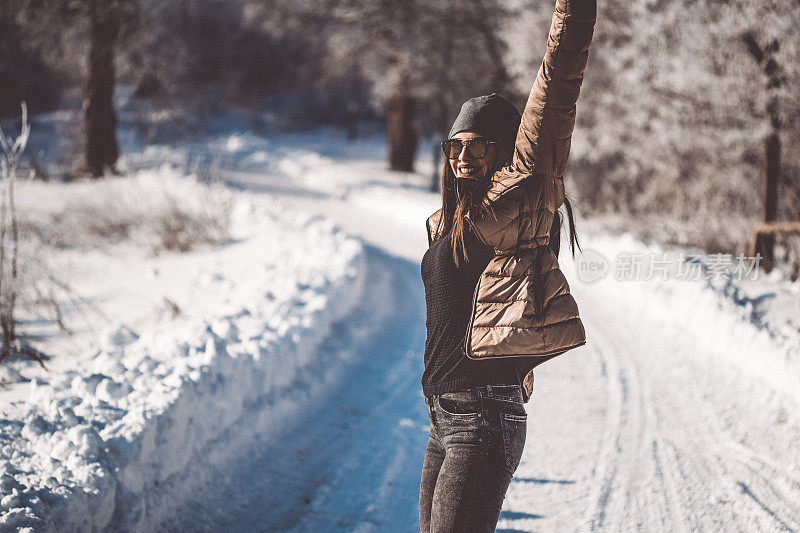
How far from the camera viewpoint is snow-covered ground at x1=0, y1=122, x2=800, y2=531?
3.24m

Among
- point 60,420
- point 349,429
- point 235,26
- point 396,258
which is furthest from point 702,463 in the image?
point 235,26

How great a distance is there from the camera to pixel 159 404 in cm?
365

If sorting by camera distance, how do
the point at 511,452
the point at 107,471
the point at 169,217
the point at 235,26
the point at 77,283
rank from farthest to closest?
1. the point at 235,26
2. the point at 169,217
3. the point at 77,283
4. the point at 107,471
5. the point at 511,452

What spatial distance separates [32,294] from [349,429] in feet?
17.1

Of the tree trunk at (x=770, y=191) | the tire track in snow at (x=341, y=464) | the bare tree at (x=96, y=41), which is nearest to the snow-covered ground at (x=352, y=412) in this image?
the tire track in snow at (x=341, y=464)

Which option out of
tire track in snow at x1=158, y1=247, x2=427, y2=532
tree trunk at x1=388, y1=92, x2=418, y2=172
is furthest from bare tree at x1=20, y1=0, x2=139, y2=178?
tire track in snow at x1=158, y1=247, x2=427, y2=532

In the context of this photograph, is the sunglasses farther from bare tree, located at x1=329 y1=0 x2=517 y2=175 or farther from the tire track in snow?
bare tree, located at x1=329 y1=0 x2=517 y2=175

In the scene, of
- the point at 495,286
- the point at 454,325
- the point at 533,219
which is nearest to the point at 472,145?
the point at 533,219

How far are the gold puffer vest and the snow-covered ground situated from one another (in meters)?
Result: 1.86

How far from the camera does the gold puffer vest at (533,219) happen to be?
1.82 m

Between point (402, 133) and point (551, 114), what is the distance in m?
20.7

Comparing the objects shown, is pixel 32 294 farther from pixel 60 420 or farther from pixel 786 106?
pixel 786 106

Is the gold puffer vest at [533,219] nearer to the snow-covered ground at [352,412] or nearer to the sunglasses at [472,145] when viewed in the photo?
the sunglasses at [472,145]

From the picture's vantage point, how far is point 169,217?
1062 centimetres
